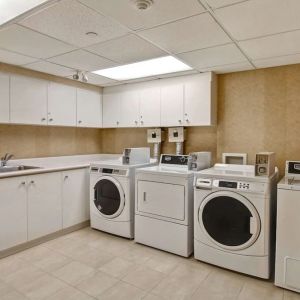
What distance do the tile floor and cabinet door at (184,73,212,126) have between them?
5.68 ft

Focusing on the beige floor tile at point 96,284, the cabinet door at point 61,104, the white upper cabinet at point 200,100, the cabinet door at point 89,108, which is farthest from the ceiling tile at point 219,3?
the cabinet door at point 89,108

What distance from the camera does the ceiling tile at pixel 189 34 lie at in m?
1.97

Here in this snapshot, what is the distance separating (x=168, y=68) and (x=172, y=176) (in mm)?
1472

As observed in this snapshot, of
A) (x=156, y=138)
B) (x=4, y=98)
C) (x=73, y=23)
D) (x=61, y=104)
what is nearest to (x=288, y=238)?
(x=156, y=138)

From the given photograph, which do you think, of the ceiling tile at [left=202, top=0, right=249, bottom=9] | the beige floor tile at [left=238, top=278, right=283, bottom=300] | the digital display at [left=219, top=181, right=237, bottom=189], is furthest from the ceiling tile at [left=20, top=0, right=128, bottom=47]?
the beige floor tile at [left=238, top=278, right=283, bottom=300]

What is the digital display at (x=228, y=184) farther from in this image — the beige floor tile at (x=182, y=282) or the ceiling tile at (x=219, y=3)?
the ceiling tile at (x=219, y=3)

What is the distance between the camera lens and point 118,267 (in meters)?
2.51

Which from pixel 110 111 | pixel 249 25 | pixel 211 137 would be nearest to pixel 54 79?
pixel 110 111

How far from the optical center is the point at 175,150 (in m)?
3.86

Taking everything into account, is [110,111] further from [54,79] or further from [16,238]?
[16,238]

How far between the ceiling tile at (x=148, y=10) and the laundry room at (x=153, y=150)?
0.05ft

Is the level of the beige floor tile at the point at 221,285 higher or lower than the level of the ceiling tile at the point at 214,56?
lower

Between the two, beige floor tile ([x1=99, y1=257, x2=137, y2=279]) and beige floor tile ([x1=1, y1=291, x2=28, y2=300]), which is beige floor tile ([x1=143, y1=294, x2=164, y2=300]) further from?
beige floor tile ([x1=1, y1=291, x2=28, y2=300])

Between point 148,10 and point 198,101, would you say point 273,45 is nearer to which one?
point 198,101
